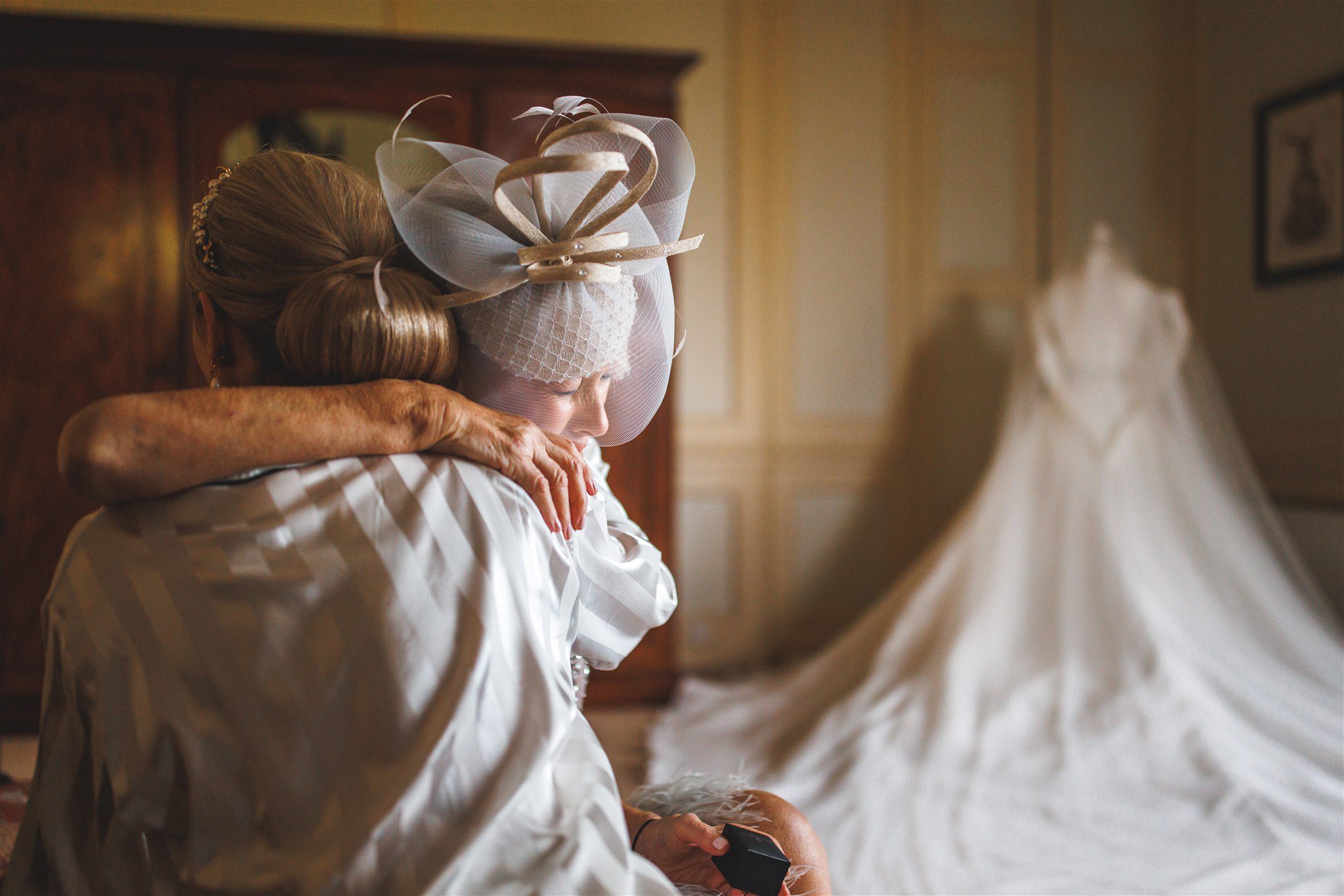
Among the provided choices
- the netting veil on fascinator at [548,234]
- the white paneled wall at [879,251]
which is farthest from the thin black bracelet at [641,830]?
the white paneled wall at [879,251]

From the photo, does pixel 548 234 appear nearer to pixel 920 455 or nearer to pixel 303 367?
pixel 303 367

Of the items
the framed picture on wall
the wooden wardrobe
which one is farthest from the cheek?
the framed picture on wall

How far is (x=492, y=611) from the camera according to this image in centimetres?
75

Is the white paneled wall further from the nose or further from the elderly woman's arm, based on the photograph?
the elderly woman's arm

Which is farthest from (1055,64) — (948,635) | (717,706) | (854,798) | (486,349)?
(486,349)

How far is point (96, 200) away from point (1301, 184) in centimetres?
403

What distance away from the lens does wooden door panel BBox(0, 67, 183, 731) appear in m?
2.78

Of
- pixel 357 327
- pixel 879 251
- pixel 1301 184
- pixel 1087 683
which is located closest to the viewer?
pixel 357 327

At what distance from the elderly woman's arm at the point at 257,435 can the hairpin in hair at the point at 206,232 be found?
0.58 ft

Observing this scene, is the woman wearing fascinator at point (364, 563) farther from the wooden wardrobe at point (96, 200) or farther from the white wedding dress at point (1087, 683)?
the wooden wardrobe at point (96, 200)

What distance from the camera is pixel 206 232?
0.94 m

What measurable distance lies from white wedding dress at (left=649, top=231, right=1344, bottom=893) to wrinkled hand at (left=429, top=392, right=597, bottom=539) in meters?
1.31

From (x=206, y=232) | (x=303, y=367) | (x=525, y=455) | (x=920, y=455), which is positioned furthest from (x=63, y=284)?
(x=920, y=455)

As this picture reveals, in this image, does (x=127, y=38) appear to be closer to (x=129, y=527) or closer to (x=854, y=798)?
(x=129, y=527)
